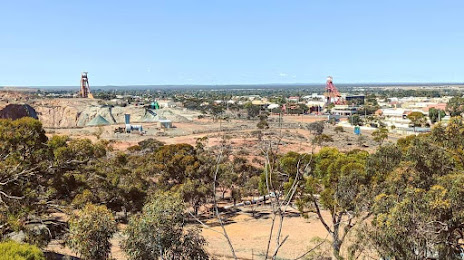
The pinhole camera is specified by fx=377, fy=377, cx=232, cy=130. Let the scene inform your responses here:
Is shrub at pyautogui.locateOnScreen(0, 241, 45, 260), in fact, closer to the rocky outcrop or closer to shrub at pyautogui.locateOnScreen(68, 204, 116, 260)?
shrub at pyautogui.locateOnScreen(68, 204, 116, 260)

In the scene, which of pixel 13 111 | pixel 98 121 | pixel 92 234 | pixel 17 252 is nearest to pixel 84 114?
pixel 98 121

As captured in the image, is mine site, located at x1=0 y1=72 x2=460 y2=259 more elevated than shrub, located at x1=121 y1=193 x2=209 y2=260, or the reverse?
shrub, located at x1=121 y1=193 x2=209 y2=260

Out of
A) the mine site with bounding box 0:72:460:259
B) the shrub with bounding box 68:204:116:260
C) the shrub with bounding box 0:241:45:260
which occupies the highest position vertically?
the shrub with bounding box 68:204:116:260

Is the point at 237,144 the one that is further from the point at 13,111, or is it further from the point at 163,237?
the point at 13,111

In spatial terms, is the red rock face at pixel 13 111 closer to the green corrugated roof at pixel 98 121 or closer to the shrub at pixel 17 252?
the green corrugated roof at pixel 98 121

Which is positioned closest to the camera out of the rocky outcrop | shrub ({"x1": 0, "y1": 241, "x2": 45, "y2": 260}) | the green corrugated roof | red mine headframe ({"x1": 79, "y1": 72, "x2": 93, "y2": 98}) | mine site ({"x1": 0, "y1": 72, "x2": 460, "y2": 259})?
shrub ({"x1": 0, "y1": 241, "x2": 45, "y2": 260})

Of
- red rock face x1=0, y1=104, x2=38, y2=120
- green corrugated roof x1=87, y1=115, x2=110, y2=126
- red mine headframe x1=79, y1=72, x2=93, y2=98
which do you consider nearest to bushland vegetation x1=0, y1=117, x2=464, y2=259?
red rock face x1=0, y1=104, x2=38, y2=120

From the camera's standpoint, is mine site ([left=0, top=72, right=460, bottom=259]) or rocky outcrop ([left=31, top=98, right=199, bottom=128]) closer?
mine site ([left=0, top=72, right=460, bottom=259])
